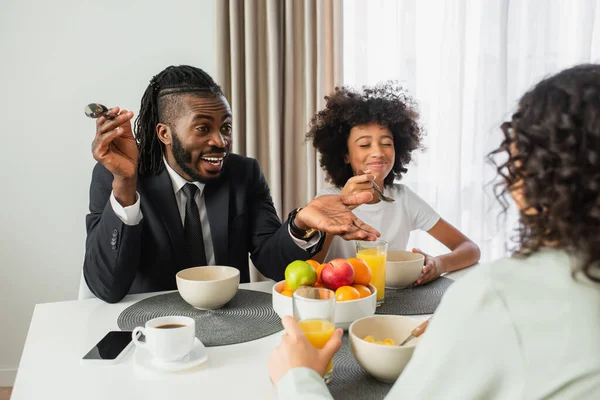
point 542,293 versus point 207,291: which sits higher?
point 542,293

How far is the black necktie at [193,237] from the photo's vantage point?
1727 millimetres

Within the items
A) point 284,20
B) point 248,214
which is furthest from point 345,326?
point 284,20

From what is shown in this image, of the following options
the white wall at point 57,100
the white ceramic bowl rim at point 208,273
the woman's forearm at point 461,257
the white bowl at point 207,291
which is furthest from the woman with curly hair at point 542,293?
the white wall at point 57,100

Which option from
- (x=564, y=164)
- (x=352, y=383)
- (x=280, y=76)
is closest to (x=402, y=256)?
(x=352, y=383)

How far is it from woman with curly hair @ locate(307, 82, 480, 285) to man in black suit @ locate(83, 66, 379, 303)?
0.29 metres

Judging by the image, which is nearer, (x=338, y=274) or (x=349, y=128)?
(x=338, y=274)

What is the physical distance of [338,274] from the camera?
1.21 metres

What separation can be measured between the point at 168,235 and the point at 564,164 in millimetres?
1249

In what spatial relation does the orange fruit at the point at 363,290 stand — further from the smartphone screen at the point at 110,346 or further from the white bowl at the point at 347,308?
the smartphone screen at the point at 110,346

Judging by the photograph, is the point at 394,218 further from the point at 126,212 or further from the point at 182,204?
the point at 126,212

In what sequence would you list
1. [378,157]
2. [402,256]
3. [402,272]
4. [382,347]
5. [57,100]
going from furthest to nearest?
[57,100] < [378,157] < [402,256] < [402,272] < [382,347]

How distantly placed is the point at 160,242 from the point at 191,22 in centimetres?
136

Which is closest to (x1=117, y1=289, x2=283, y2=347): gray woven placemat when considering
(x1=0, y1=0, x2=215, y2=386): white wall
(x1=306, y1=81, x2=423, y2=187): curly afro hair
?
(x1=306, y1=81, x2=423, y2=187): curly afro hair

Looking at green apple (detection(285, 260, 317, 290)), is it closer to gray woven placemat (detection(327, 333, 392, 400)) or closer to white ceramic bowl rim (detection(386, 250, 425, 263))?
gray woven placemat (detection(327, 333, 392, 400))
